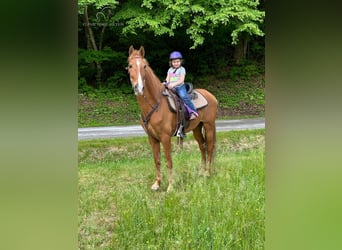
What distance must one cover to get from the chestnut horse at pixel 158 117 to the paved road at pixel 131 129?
0.03m

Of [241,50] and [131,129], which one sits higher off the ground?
[241,50]

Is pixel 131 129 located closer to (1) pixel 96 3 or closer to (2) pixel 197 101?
(2) pixel 197 101

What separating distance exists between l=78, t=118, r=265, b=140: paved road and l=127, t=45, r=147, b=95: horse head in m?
0.16

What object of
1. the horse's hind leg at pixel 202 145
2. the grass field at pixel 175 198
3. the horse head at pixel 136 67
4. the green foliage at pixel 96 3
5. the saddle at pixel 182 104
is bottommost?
the grass field at pixel 175 198

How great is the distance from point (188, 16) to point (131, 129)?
46 centimetres

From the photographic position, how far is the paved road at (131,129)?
1.57 meters

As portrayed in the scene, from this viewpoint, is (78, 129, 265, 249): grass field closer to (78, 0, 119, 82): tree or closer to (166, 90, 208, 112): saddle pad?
(166, 90, 208, 112): saddle pad

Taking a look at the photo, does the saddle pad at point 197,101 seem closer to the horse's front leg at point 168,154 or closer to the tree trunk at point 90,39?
the horse's front leg at point 168,154

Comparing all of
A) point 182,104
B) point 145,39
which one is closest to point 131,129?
point 182,104

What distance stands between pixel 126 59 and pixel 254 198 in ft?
2.33

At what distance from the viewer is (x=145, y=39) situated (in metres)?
1.57

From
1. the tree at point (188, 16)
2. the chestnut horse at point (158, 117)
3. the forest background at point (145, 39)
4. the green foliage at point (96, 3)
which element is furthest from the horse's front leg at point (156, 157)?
the green foliage at point (96, 3)
